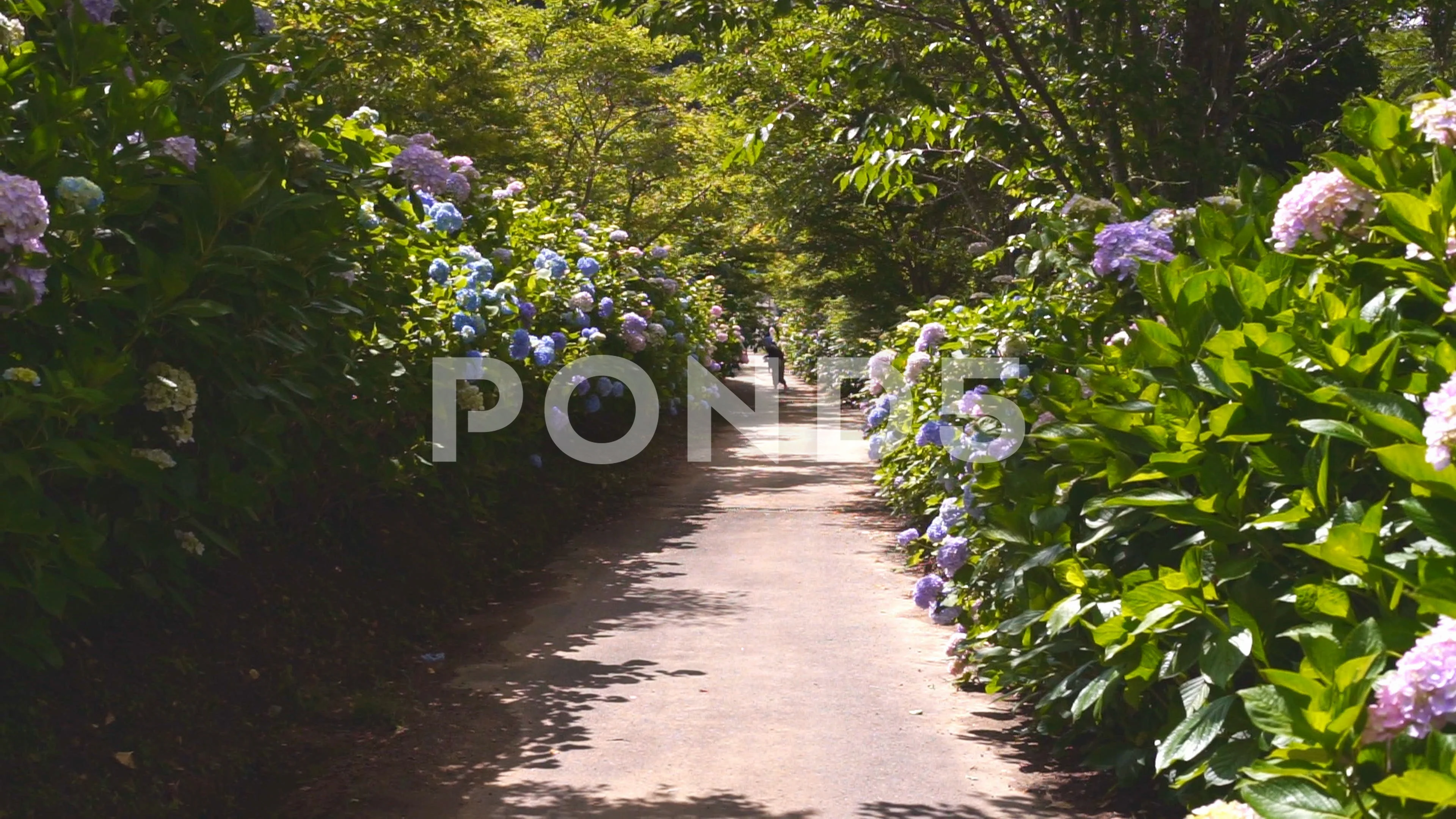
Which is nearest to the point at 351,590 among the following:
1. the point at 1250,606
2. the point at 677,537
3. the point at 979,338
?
the point at 979,338

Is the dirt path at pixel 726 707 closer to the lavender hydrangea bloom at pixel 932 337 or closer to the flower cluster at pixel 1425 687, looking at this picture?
the lavender hydrangea bloom at pixel 932 337

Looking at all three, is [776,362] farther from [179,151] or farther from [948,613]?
[179,151]

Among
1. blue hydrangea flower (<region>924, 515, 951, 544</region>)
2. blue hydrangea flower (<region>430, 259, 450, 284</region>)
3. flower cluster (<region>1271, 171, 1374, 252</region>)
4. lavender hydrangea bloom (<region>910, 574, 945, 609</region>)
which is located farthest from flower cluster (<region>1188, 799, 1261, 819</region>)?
blue hydrangea flower (<region>430, 259, 450, 284</region>)

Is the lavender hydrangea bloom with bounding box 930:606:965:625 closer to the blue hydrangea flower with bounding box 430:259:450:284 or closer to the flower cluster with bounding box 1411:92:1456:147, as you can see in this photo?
the blue hydrangea flower with bounding box 430:259:450:284

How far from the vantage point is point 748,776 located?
5332mm

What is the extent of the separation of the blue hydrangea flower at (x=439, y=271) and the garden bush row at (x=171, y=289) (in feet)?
2.39

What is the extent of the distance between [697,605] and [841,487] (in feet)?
23.2

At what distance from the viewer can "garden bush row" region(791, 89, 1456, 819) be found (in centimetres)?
267

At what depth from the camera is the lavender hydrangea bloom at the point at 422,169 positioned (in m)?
6.48

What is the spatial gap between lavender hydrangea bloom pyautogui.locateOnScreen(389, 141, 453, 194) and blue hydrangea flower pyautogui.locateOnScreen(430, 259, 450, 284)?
1.28 metres

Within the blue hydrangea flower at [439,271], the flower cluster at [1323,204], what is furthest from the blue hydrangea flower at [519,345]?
the flower cluster at [1323,204]

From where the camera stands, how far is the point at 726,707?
20.8 feet

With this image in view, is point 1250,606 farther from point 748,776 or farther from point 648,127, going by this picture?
point 648,127

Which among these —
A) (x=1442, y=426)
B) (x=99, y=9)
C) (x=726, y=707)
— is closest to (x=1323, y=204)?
(x=1442, y=426)
